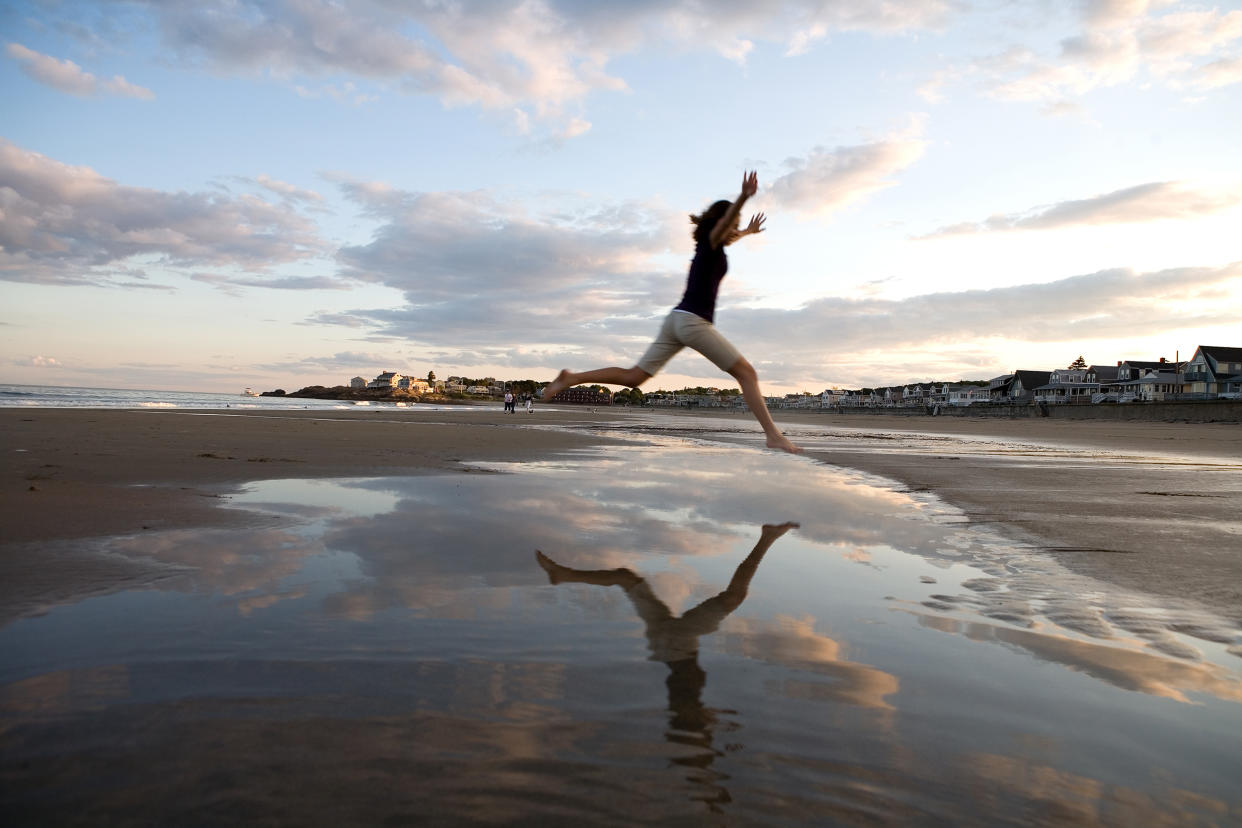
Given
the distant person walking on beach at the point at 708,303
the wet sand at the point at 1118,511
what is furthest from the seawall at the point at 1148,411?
the distant person walking on beach at the point at 708,303

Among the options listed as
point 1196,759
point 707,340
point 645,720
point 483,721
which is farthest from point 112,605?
point 707,340

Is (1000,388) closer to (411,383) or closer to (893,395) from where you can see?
(893,395)

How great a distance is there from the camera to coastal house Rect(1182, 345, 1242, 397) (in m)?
70.9

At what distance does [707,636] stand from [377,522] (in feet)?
9.23

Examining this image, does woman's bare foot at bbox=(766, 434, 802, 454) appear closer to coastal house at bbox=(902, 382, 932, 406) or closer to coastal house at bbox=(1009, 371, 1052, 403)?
coastal house at bbox=(1009, 371, 1052, 403)

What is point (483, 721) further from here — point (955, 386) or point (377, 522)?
point (955, 386)

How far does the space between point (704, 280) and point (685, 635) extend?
→ 3.88 meters

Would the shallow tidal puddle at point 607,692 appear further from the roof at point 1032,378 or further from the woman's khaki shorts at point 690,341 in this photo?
the roof at point 1032,378

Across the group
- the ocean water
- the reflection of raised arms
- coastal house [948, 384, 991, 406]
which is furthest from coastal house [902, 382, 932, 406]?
the reflection of raised arms

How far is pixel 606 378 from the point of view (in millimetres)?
6488

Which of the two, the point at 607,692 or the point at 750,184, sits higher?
the point at 750,184

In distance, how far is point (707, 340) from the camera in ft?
18.9

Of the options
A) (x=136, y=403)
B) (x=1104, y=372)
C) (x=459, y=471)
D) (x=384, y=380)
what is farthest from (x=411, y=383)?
(x=459, y=471)

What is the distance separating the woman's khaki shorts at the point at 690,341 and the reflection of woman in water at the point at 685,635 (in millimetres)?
2010
